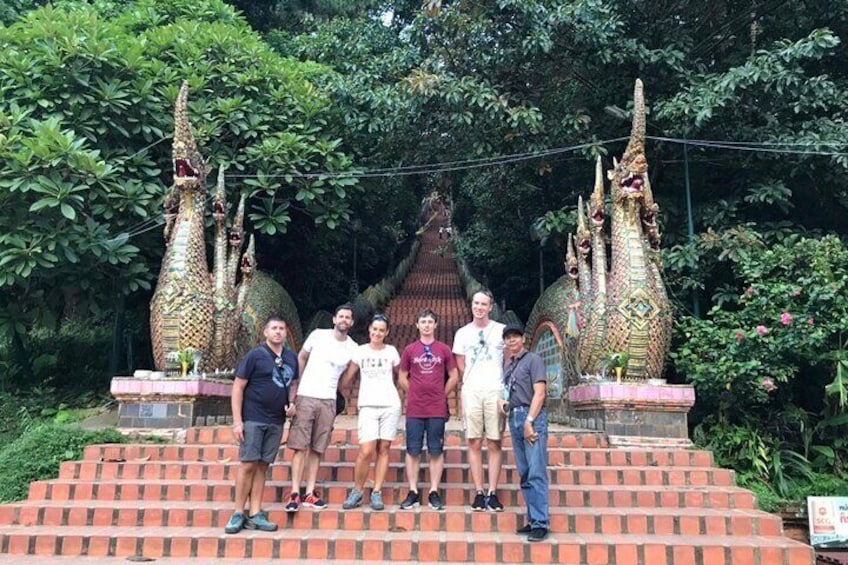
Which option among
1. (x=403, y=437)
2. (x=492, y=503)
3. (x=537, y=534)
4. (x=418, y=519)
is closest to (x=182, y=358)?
(x=403, y=437)

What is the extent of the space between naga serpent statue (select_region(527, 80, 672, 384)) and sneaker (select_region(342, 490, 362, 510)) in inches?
118

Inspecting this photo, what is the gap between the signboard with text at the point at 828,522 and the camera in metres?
5.31

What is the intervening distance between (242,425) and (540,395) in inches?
77.8

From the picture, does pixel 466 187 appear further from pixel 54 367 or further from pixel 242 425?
pixel 242 425

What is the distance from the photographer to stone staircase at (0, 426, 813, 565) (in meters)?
4.05

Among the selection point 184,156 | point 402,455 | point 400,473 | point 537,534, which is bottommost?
point 537,534

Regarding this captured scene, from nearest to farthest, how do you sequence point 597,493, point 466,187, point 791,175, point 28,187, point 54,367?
point 597,493
point 28,187
point 791,175
point 54,367
point 466,187

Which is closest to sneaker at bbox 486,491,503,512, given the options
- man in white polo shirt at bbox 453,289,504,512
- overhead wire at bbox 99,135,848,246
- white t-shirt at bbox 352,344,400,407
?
man in white polo shirt at bbox 453,289,504,512

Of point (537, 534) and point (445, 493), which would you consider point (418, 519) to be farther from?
point (537, 534)

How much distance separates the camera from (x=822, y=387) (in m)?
6.94

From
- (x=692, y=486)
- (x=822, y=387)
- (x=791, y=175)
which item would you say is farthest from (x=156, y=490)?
(x=791, y=175)

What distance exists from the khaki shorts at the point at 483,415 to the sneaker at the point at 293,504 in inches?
Result: 50.3

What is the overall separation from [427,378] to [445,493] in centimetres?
100

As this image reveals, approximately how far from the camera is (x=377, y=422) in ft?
14.7
